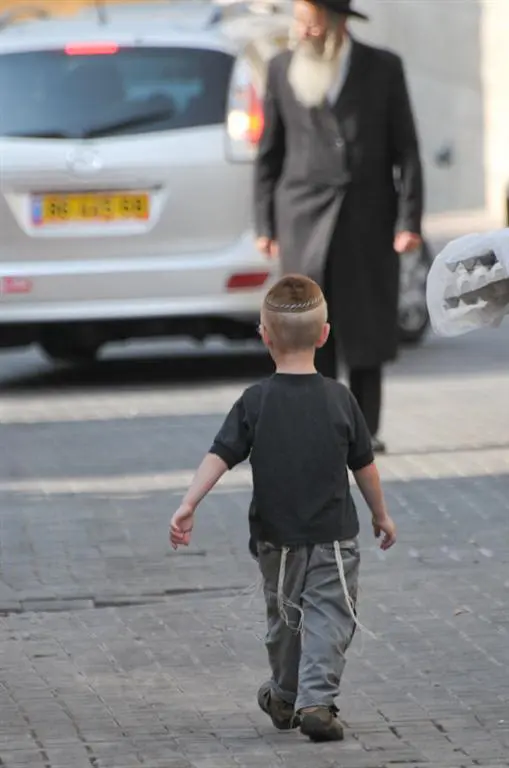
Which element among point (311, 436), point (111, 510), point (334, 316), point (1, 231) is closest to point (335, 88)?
point (334, 316)

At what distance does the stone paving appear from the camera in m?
5.38

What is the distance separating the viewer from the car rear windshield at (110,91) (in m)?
11.7

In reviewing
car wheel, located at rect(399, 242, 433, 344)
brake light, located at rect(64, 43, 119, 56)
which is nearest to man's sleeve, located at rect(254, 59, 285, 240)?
brake light, located at rect(64, 43, 119, 56)

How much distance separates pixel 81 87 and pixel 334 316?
10.5 feet

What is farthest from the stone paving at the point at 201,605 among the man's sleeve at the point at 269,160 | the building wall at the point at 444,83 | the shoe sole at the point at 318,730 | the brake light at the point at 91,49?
the building wall at the point at 444,83

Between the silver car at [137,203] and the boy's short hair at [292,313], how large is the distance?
20.2 ft

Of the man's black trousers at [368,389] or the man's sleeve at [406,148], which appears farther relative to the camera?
the man's black trousers at [368,389]

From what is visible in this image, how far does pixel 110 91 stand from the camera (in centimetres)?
1184

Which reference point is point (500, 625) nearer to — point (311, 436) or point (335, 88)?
point (311, 436)

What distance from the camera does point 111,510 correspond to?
27.5ft

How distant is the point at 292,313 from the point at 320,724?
942mm

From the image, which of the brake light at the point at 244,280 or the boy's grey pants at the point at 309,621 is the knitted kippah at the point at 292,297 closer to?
the boy's grey pants at the point at 309,621

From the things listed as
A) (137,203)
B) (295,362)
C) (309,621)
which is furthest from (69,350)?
(309,621)

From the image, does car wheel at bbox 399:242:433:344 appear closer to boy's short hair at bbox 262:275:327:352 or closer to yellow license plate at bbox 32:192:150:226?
yellow license plate at bbox 32:192:150:226
